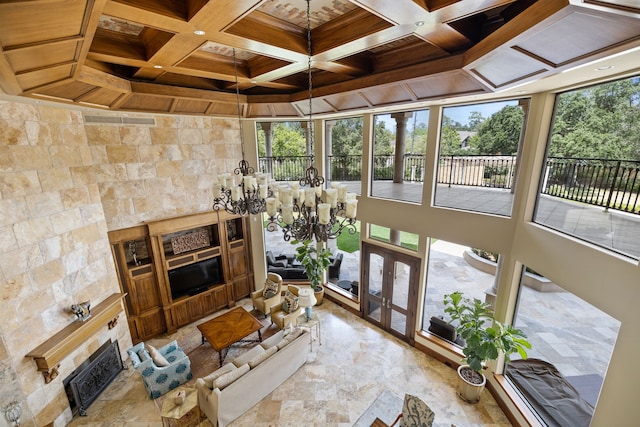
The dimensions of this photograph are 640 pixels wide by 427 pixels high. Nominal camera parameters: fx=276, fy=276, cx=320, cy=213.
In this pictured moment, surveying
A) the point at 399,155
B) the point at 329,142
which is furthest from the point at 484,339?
the point at 329,142

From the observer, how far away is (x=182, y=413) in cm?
381

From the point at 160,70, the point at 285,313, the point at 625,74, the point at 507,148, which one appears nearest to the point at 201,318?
the point at 285,313

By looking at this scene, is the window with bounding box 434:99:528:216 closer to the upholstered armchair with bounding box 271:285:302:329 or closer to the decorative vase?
the upholstered armchair with bounding box 271:285:302:329

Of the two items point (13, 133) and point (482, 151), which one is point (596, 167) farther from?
point (13, 133)

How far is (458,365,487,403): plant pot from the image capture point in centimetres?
422

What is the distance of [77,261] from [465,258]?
32.7 feet

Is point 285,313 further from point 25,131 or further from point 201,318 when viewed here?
point 25,131

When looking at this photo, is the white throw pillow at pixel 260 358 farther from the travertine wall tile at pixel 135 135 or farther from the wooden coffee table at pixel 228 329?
the travertine wall tile at pixel 135 135

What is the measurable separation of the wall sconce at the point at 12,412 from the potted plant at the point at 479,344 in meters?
5.76

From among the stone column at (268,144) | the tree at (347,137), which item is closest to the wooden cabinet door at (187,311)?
the stone column at (268,144)

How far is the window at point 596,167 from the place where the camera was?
2.97 meters

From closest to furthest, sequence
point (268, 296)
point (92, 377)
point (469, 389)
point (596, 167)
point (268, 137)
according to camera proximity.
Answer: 1. point (596, 167)
2. point (469, 389)
3. point (92, 377)
4. point (268, 296)
5. point (268, 137)

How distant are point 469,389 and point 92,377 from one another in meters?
5.94

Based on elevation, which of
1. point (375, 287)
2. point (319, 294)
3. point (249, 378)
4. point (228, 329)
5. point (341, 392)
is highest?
point (375, 287)
